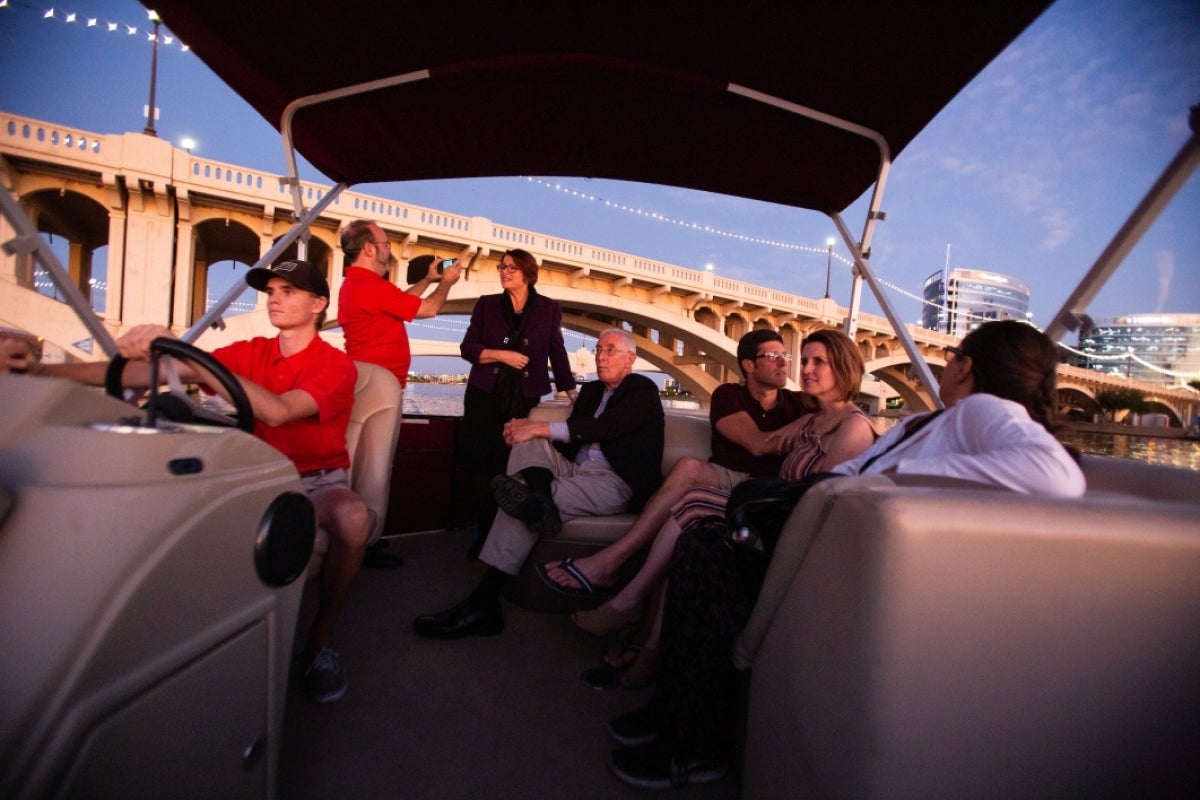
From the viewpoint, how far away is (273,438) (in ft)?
5.79

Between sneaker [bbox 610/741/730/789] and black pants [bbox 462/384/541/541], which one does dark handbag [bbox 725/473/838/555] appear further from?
black pants [bbox 462/384/541/541]

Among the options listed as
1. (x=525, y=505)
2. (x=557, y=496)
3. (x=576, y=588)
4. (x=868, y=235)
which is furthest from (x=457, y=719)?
(x=868, y=235)

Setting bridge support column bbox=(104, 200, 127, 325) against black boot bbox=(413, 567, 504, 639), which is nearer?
black boot bbox=(413, 567, 504, 639)

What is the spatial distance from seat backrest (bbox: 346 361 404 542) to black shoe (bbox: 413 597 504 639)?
464 millimetres

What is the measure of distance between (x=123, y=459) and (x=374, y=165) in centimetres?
288

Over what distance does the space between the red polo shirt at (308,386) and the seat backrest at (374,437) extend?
154 millimetres

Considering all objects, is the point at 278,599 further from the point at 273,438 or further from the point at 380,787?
the point at 273,438

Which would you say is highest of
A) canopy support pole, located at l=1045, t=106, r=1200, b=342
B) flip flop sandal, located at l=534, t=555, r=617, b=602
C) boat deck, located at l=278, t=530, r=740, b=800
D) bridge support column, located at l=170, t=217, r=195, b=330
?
bridge support column, located at l=170, t=217, r=195, b=330

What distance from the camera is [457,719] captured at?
165 centimetres

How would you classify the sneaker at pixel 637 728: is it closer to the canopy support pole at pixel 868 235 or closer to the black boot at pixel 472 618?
the black boot at pixel 472 618

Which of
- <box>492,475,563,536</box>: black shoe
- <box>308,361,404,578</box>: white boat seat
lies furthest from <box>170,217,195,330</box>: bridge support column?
<box>492,475,563,536</box>: black shoe

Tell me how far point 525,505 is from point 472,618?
52cm

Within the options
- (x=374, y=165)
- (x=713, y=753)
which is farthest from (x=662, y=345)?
(x=713, y=753)

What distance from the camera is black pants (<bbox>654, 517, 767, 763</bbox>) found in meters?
1.38
